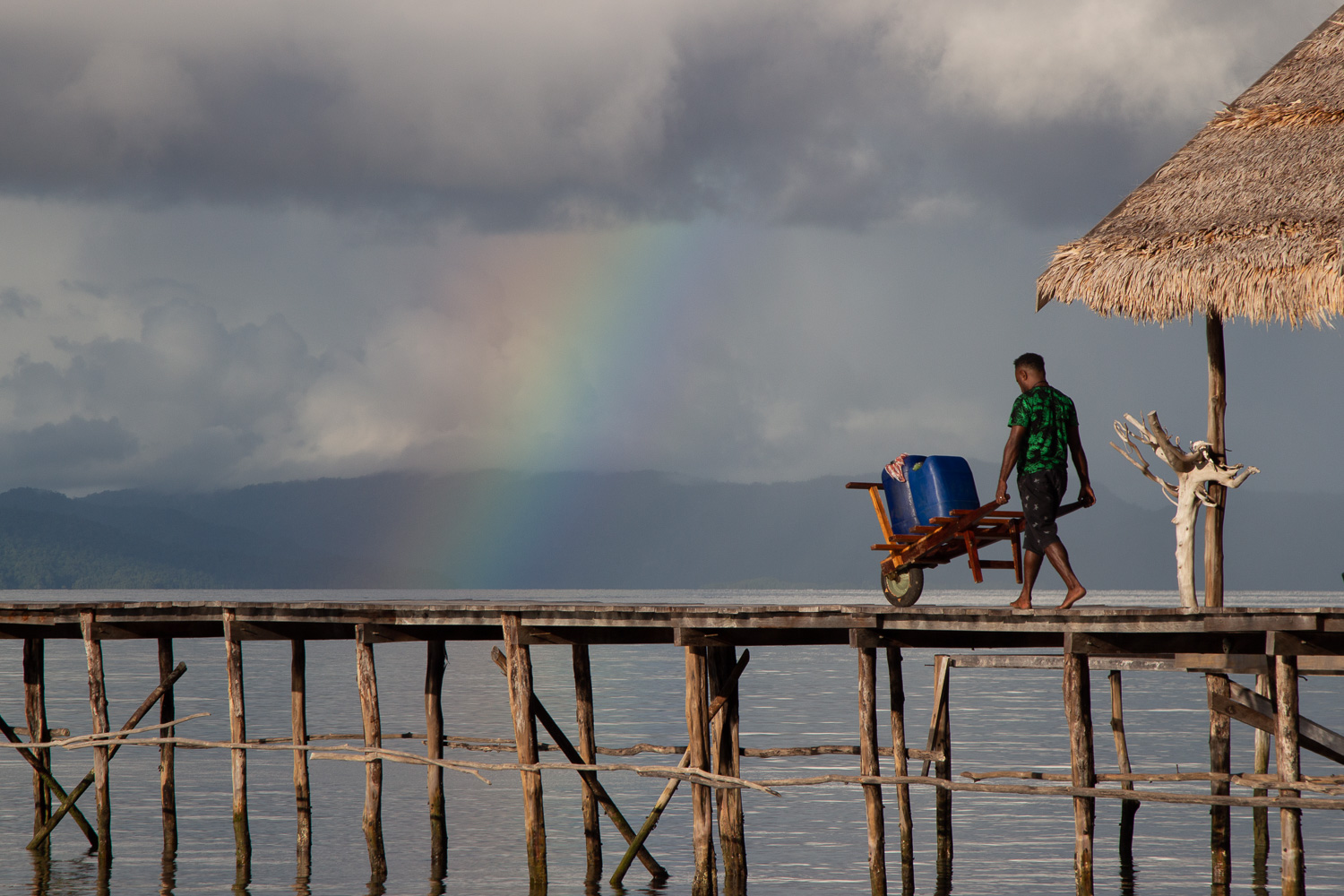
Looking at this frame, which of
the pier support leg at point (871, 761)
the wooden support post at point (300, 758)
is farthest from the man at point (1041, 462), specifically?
the wooden support post at point (300, 758)

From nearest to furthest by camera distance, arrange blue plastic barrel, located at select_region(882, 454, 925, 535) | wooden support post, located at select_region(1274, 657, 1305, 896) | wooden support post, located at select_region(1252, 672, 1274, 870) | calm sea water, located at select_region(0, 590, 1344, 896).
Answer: wooden support post, located at select_region(1274, 657, 1305, 896), blue plastic barrel, located at select_region(882, 454, 925, 535), wooden support post, located at select_region(1252, 672, 1274, 870), calm sea water, located at select_region(0, 590, 1344, 896)

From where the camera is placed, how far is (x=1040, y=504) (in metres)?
11.7

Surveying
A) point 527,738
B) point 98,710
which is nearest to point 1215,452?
point 527,738

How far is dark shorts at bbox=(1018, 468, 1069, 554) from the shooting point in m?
11.7

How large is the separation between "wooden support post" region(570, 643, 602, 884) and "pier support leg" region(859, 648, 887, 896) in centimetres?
312

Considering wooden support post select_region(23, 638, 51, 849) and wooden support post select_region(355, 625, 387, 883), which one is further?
wooden support post select_region(23, 638, 51, 849)

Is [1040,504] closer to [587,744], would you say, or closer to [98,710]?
[587,744]

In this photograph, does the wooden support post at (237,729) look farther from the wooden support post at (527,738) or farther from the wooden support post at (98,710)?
the wooden support post at (527,738)

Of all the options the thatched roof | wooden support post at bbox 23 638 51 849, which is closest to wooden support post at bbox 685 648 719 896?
the thatched roof

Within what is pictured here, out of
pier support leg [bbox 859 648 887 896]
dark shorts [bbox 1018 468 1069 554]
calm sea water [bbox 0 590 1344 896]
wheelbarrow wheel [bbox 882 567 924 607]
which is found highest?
dark shorts [bbox 1018 468 1069 554]

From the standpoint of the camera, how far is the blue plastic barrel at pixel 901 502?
1411 cm

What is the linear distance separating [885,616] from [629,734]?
2576 centimetres

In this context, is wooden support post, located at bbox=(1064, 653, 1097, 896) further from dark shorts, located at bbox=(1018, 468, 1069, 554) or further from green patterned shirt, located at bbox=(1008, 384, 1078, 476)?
green patterned shirt, located at bbox=(1008, 384, 1078, 476)

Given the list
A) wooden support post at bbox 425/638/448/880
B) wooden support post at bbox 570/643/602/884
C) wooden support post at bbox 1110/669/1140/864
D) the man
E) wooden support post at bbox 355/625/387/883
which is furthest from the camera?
wooden support post at bbox 1110/669/1140/864
